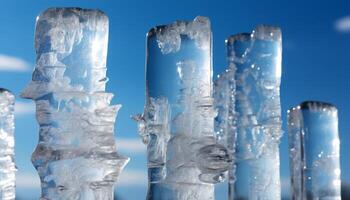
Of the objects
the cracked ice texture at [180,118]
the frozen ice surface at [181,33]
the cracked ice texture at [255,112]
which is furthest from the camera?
the cracked ice texture at [255,112]

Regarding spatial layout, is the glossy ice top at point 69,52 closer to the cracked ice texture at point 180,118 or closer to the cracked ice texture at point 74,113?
the cracked ice texture at point 74,113

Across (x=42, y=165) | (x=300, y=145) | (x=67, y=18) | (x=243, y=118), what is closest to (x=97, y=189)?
(x=42, y=165)

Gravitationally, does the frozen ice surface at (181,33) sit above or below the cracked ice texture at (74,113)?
above

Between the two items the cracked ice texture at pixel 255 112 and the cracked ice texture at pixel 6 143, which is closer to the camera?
the cracked ice texture at pixel 255 112

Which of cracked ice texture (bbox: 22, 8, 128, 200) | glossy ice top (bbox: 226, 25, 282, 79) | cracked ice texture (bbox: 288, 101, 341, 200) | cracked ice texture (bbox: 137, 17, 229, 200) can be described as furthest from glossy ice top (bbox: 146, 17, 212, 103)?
cracked ice texture (bbox: 288, 101, 341, 200)

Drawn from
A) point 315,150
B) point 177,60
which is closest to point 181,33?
point 177,60

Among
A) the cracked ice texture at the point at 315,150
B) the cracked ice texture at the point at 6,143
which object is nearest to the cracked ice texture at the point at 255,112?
the cracked ice texture at the point at 315,150

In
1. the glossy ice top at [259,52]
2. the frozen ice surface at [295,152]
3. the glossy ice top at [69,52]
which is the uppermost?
Result: the glossy ice top at [259,52]

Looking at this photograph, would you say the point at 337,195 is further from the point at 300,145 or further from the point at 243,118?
the point at 243,118
